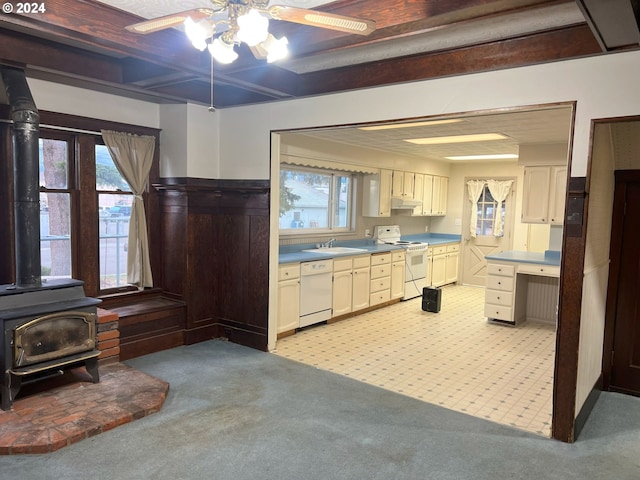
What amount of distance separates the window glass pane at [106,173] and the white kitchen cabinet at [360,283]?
296 centimetres

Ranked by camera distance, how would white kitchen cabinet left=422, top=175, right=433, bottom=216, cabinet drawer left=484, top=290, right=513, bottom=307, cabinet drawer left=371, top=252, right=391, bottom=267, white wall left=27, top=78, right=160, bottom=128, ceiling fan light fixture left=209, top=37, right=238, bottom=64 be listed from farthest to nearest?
1. white kitchen cabinet left=422, top=175, right=433, bottom=216
2. cabinet drawer left=371, top=252, right=391, bottom=267
3. cabinet drawer left=484, top=290, right=513, bottom=307
4. white wall left=27, top=78, right=160, bottom=128
5. ceiling fan light fixture left=209, top=37, right=238, bottom=64

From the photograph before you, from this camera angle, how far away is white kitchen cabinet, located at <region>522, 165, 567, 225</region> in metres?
5.64

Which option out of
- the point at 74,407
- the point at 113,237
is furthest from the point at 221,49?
the point at 113,237

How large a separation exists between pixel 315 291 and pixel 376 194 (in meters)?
2.21

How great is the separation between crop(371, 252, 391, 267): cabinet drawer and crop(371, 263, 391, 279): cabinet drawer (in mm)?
58

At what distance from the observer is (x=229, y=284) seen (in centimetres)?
496

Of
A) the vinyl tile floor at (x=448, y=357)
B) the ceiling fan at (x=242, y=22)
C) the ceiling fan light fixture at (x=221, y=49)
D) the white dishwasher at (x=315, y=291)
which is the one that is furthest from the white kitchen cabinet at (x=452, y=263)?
the ceiling fan light fixture at (x=221, y=49)

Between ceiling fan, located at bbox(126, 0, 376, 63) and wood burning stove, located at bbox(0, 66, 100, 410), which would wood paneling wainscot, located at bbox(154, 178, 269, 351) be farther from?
ceiling fan, located at bbox(126, 0, 376, 63)

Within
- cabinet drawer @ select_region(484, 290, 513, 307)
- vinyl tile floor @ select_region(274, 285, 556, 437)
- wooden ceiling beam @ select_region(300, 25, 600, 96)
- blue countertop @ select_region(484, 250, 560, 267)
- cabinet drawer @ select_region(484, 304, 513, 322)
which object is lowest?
vinyl tile floor @ select_region(274, 285, 556, 437)

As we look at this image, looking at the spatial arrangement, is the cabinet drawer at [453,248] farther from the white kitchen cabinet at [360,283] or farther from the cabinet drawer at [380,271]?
the white kitchen cabinet at [360,283]

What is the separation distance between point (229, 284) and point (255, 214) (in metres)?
0.88

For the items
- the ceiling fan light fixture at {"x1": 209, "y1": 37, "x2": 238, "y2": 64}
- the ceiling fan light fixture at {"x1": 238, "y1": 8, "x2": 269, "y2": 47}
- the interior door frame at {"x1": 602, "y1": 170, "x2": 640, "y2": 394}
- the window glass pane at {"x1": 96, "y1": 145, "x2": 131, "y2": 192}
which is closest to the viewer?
the ceiling fan light fixture at {"x1": 238, "y1": 8, "x2": 269, "y2": 47}

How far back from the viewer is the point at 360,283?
20.0 feet

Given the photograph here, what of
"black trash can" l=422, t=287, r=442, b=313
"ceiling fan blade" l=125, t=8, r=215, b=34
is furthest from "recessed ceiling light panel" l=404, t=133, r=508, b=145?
"ceiling fan blade" l=125, t=8, r=215, b=34
